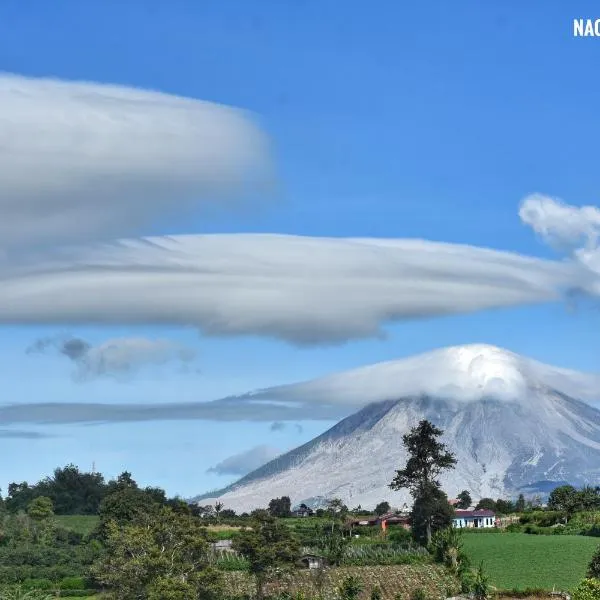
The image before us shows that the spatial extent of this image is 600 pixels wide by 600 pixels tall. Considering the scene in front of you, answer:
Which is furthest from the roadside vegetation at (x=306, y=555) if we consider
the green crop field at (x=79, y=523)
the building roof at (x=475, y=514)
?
the building roof at (x=475, y=514)

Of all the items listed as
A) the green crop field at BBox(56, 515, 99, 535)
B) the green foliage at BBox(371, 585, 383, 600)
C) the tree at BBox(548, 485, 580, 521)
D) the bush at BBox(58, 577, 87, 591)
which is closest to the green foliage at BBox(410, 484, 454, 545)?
the green foliage at BBox(371, 585, 383, 600)

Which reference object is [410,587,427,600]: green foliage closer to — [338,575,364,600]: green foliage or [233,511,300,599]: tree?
[338,575,364,600]: green foliage

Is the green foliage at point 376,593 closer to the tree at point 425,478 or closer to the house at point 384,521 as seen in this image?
the tree at point 425,478

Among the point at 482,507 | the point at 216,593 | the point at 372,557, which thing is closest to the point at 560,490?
the point at 482,507

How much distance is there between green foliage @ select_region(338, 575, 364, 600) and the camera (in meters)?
83.0

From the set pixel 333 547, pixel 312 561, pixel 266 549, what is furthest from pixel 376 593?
pixel 333 547

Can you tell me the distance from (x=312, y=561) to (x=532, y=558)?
16.8 metres

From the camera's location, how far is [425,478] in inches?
4321

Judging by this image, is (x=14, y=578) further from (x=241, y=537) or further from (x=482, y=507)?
(x=482, y=507)

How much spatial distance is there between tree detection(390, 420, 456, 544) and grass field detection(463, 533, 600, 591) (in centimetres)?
389

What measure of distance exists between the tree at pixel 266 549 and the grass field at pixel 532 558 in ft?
45.7

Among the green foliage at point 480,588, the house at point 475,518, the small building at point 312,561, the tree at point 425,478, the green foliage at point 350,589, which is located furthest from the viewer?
the house at point 475,518

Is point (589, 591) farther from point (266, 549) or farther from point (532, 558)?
point (532, 558)

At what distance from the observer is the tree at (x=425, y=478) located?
106688 mm
